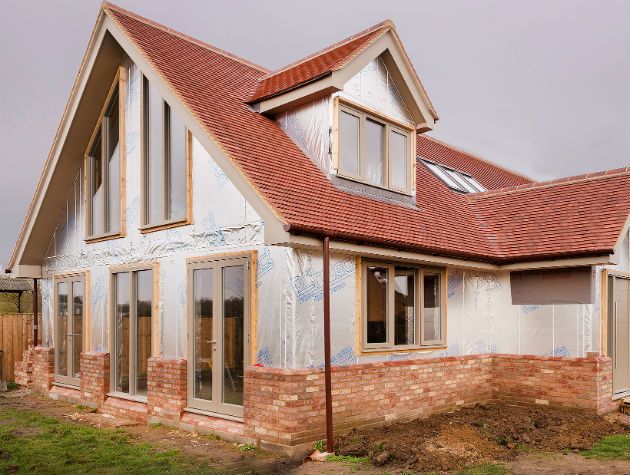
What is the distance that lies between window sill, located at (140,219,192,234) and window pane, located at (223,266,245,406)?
52.3 inches

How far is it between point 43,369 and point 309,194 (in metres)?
8.84

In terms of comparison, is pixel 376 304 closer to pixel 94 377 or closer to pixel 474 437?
pixel 474 437

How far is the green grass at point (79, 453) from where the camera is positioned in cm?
826

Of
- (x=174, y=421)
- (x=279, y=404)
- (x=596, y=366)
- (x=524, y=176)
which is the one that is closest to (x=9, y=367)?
(x=174, y=421)

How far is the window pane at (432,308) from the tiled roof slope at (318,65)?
4.10 metres

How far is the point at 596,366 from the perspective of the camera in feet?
37.8

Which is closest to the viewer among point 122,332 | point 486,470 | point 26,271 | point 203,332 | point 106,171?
point 486,470

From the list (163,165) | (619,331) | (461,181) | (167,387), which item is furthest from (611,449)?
(461,181)

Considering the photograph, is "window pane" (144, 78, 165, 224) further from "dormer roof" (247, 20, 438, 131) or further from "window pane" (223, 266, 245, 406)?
"window pane" (223, 266, 245, 406)

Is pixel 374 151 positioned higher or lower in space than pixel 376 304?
higher

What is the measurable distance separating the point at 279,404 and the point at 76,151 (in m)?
8.20

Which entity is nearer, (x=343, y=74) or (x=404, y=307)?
(x=343, y=74)

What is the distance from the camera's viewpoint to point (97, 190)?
545 inches

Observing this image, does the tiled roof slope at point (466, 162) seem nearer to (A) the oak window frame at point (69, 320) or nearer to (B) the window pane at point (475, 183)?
(B) the window pane at point (475, 183)
